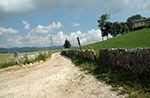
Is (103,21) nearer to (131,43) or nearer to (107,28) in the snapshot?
(107,28)

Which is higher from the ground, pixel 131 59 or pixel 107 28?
pixel 107 28

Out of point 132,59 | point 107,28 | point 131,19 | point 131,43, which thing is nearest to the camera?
point 132,59

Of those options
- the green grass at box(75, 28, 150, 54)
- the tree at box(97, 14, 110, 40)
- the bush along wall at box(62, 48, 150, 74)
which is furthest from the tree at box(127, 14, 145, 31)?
the bush along wall at box(62, 48, 150, 74)

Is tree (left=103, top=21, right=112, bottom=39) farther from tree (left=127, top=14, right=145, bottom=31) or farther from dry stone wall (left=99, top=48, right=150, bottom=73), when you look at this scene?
dry stone wall (left=99, top=48, right=150, bottom=73)

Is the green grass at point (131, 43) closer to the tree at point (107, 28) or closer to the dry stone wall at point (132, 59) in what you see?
the dry stone wall at point (132, 59)

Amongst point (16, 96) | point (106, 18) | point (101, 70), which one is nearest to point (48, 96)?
point (16, 96)

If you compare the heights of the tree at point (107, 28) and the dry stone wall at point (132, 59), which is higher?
the tree at point (107, 28)

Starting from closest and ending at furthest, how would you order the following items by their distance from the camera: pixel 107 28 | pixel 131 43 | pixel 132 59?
pixel 132 59, pixel 131 43, pixel 107 28

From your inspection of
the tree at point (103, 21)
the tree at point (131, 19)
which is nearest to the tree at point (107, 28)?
the tree at point (103, 21)

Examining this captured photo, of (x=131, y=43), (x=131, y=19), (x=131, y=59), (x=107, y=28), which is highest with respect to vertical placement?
(x=131, y=19)

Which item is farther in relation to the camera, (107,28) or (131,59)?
(107,28)

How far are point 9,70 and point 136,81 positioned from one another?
34.6 ft

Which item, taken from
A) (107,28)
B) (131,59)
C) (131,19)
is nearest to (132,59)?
(131,59)

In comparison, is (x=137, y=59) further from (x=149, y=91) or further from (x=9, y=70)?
(x=9, y=70)
